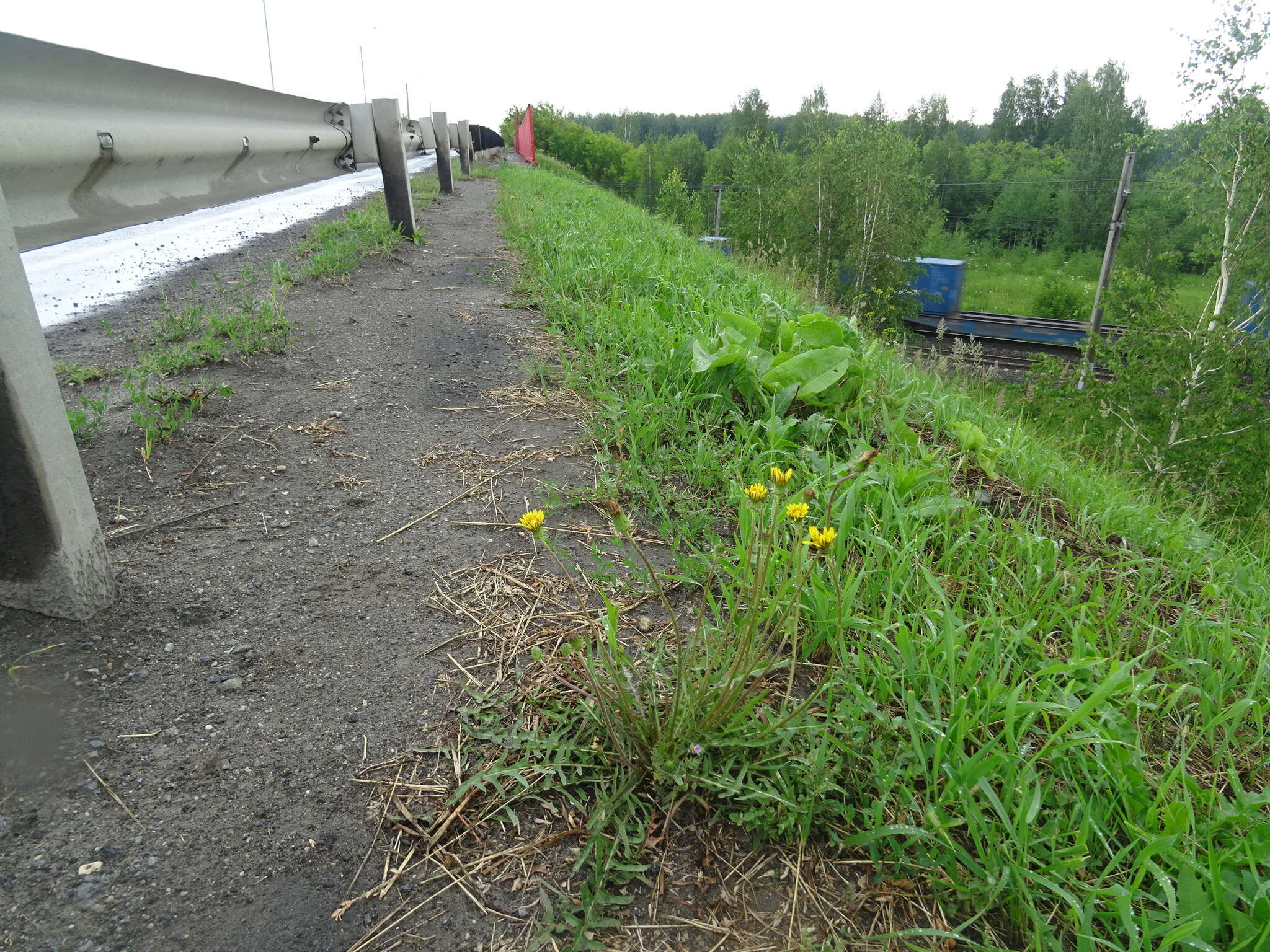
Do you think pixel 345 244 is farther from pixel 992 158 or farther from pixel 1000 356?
pixel 992 158

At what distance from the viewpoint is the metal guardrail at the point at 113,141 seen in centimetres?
158

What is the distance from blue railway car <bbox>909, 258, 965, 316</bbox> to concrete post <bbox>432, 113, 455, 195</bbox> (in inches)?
1143

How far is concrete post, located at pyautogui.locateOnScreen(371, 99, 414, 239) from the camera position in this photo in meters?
5.13

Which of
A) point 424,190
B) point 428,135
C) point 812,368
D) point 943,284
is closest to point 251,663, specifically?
point 812,368

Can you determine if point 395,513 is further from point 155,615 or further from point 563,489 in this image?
point 155,615

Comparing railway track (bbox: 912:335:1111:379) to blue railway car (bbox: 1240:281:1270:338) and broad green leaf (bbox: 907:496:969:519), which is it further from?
broad green leaf (bbox: 907:496:969:519)

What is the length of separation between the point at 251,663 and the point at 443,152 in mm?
12059

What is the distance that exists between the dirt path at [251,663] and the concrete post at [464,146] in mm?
15501

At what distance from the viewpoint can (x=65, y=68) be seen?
1726mm

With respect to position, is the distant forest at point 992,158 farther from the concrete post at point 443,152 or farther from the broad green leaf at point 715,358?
the broad green leaf at point 715,358

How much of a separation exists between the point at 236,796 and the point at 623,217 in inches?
339

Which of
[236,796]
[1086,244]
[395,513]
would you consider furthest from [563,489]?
[1086,244]

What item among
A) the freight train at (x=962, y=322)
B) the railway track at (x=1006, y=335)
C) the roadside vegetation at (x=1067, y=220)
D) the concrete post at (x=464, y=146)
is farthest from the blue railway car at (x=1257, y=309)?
the concrete post at (x=464, y=146)

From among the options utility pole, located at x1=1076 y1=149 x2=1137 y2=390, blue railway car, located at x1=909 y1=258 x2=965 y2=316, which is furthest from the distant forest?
utility pole, located at x1=1076 y1=149 x2=1137 y2=390
